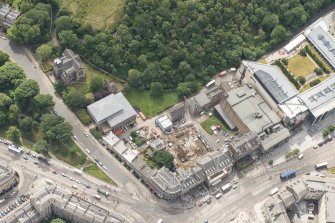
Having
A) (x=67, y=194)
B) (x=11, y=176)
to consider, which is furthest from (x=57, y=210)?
(x=11, y=176)

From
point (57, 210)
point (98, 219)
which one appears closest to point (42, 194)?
point (57, 210)

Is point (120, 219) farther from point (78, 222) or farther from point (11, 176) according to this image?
point (11, 176)

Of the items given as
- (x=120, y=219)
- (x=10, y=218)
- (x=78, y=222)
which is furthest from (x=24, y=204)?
(x=120, y=219)

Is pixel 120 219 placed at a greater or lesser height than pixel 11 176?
lesser

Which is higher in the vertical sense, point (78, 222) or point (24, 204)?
point (24, 204)

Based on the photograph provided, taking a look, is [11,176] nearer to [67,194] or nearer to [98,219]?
[67,194]

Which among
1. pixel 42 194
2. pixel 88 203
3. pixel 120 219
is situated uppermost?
pixel 42 194


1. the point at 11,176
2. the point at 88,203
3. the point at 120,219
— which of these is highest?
the point at 11,176
